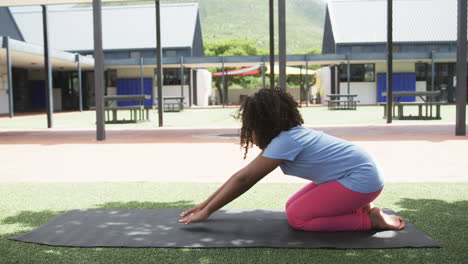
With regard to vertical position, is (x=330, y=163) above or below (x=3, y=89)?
below

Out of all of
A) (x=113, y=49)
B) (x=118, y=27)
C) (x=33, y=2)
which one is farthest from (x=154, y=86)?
(x=33, y=2)

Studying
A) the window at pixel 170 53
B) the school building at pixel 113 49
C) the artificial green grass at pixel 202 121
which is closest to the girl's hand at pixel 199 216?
the artificial green grass at pixel 202 121

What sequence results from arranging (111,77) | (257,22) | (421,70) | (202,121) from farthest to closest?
(257,22) → (111,77) → (421,70) → (202,121)

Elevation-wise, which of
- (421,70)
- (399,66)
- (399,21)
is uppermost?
(399,21)

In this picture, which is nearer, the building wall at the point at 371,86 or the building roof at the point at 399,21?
the building wall at the point at 371,86

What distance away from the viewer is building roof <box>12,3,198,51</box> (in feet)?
108

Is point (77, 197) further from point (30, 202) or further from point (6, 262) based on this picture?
point (6, 262)

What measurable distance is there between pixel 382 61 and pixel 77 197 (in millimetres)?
26971

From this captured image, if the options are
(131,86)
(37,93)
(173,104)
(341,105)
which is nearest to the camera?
(173,104)

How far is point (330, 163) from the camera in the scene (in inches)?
116

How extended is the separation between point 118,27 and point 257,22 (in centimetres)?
11868

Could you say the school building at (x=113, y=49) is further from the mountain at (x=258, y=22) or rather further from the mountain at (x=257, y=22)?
the mountain at (x=257, y=22)

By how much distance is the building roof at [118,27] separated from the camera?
1297 inches

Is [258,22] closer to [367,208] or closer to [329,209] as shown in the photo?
[367,208]
